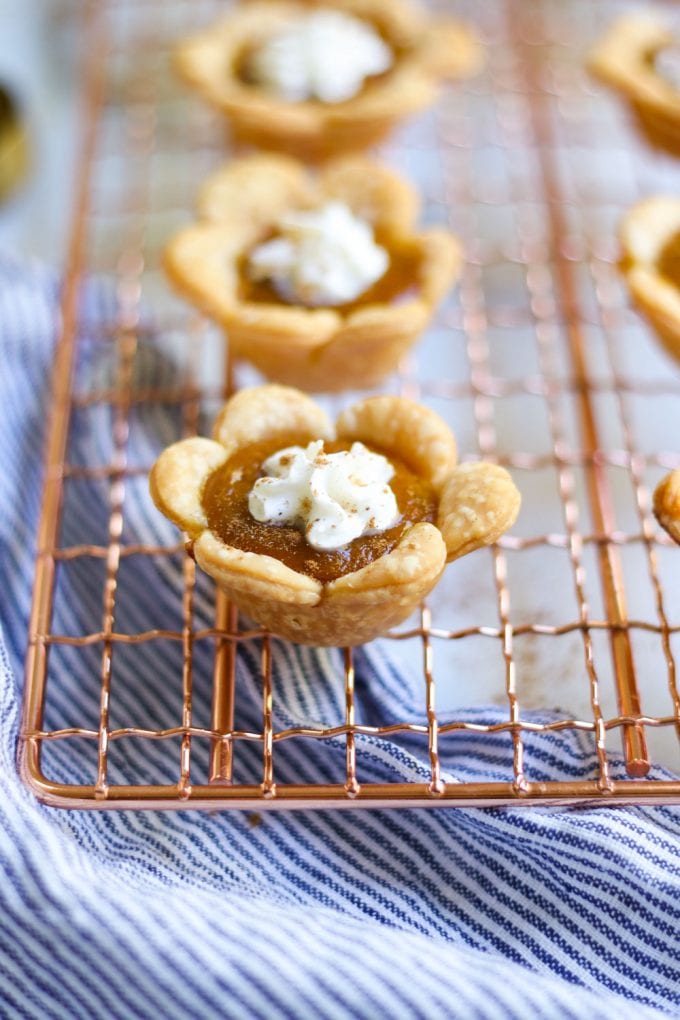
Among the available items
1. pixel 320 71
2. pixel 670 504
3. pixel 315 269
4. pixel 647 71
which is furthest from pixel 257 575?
pixel 647 71

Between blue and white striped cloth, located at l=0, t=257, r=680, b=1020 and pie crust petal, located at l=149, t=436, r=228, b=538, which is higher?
pie crust petal, located at l=149, t=436, r=228, b=538

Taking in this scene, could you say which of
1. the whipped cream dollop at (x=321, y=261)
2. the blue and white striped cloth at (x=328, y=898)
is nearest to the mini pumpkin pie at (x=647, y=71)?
the whipped cream dollop at (x=321, y=261)

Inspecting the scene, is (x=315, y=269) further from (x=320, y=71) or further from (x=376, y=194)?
(x=320, y=71)

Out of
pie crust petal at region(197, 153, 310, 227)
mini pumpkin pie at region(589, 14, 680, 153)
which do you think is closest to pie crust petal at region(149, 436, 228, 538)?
pie crust petal at region(197, 153, 310, 227)

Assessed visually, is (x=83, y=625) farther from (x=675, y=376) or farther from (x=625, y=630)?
(x=675, y=376)

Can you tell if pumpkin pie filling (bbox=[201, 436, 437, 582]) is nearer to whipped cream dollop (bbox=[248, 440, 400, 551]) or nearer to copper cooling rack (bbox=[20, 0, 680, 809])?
whipped cream dollop (bbox=[248, 440, 400, 551])
